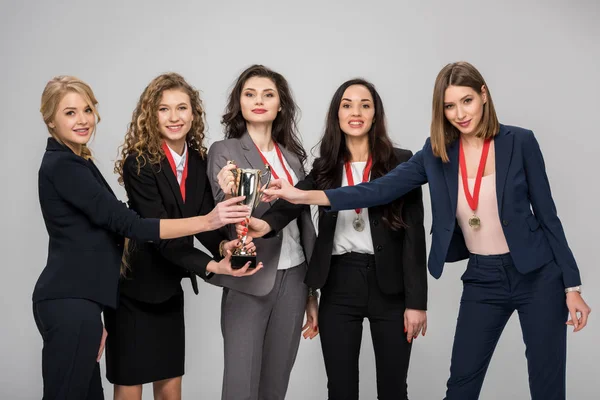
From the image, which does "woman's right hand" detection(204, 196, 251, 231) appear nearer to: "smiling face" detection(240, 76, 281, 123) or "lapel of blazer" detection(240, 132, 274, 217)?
"lapel of blazer" detection(240, 132, 274, 217)

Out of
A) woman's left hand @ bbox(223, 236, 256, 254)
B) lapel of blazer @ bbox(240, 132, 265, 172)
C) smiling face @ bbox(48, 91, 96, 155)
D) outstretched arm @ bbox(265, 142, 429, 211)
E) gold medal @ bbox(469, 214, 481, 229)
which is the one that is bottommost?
woman's left hand @ bbox(223, 236, 256, 254)

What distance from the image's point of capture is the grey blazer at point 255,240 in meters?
3.51

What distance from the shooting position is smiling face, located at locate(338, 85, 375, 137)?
3670mm

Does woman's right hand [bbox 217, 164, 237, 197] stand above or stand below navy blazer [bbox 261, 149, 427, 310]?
above

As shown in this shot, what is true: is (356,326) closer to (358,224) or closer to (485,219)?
(358,224)

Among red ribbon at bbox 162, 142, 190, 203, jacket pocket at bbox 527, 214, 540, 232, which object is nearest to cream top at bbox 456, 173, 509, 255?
jacket pocket at bbox 527, 214, 540, 232

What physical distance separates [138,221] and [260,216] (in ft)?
2.33

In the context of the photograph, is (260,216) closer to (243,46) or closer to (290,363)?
(290,363)

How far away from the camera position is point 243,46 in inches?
218

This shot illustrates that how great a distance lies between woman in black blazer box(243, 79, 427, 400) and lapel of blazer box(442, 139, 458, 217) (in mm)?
256

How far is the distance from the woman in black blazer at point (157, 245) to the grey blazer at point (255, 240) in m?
0.09

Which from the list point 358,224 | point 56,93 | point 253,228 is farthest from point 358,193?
point 56,93

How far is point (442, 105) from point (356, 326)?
1160 mm

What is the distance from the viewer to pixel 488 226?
3420 mm
